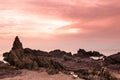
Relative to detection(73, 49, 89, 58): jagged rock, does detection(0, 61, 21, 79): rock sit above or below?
below

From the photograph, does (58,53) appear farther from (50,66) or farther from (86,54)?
(50,66)

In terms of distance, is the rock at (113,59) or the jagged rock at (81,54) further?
the jagged rock at (81,54)

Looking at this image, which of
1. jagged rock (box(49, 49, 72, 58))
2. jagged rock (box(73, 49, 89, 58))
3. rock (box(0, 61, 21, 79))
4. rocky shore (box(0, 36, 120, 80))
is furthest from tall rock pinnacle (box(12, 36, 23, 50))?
jagged rock (box(73, 49, 89, 58))

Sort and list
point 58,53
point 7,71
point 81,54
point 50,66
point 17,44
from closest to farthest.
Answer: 1. point 7,71
2. point 50,66
3. point 17,44
4. point 81,54
5. point 58,53

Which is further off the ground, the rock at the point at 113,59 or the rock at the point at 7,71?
the rock at the point at 113,59

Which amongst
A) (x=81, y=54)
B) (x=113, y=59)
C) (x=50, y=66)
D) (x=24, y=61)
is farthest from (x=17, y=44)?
(x=81, y=54)

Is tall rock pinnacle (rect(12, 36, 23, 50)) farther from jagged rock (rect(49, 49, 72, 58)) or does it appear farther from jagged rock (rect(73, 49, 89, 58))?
jagged rock (rect(73, 49, 89, 58))

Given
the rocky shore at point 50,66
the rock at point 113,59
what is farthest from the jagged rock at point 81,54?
the rocky shore at point 50,66

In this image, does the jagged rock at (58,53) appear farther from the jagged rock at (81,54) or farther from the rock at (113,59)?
the rock at (113,59)

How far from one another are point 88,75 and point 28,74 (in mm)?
14903

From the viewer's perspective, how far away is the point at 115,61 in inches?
4641

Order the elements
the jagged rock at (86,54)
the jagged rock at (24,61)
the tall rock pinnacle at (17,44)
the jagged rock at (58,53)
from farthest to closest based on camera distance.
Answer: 1. the jagged rock at (58,53)
2. the jagged rock at (86,54)
3. the tall rock pinnacle at (17,44)
4. the jagged rock at (24,61)

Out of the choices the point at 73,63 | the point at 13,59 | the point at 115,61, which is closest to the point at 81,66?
the point at 73,63

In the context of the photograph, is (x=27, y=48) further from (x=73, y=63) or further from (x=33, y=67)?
(x=33, y=67)
